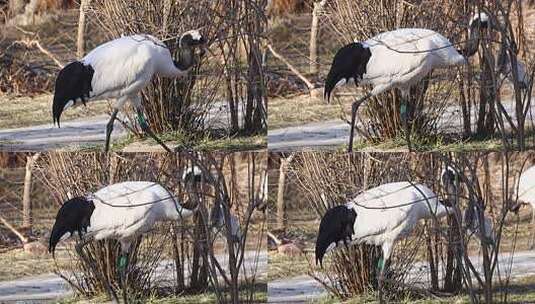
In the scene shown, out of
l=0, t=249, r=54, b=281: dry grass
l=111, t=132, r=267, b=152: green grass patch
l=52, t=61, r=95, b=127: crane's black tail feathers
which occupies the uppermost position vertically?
l=52, t=61, r=95, b=127: crane's black tail feathers

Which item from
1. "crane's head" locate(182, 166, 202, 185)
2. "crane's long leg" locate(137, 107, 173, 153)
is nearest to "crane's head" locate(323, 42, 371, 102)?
"crane's head" locate(182, 166, 202, 185)

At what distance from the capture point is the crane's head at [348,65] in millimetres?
8961

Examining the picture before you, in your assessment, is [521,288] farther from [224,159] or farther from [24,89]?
[24,89]

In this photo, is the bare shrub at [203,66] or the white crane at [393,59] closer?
the white crane at [393,59]

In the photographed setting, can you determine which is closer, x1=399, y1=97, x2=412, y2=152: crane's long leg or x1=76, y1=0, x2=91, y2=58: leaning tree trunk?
x1=399, y1=97, x2=412, y2=152: crane's long leg

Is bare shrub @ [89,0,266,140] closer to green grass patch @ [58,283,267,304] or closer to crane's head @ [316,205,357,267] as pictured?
crane's head @ [316,205,357,267]

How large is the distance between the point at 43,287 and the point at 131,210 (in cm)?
140

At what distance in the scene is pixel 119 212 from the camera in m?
8.97

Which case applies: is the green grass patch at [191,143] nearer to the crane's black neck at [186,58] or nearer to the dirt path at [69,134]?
the dirt path at [69,134]

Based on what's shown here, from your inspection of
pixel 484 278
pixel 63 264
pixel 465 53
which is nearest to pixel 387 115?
pixel 465 53

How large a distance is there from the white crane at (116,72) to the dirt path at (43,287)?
133cm

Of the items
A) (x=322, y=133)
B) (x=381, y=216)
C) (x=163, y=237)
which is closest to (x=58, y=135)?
(x=163, y=237)

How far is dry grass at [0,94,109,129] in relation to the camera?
982cm

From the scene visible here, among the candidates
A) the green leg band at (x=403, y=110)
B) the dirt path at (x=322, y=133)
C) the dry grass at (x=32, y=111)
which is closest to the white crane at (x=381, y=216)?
the green leg band at (x=403, y=110)
